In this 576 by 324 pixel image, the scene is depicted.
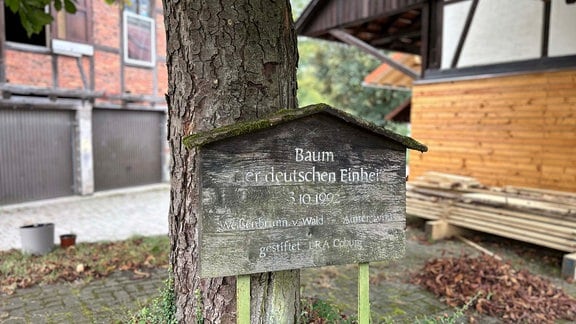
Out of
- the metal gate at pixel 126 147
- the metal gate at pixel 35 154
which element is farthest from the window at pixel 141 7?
the metal gate at pixel 35 154

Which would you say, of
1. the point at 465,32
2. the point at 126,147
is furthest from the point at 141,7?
the point at 465,32

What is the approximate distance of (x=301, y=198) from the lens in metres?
2.30

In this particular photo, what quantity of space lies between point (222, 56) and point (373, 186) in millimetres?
1200

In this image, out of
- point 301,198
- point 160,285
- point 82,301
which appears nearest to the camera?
point 301,198

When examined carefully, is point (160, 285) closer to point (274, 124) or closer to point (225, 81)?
point (225, 81)

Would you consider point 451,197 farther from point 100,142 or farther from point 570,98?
point 100,142

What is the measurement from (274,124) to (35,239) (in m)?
5.19

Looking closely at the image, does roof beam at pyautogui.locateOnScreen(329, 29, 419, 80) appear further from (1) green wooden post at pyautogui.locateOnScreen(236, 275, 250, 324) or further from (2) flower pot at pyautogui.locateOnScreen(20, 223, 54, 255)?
(1) green wooden post at pyautogui.locateOnScreen(236, 275, 250, 324)

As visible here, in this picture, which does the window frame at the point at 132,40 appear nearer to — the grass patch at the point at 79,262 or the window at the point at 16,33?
the window at the point at 16,33

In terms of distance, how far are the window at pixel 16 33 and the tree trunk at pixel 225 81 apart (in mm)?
9772

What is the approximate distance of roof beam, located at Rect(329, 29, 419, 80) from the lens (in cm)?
951

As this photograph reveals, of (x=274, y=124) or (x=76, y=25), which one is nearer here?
(x=274, y=124)

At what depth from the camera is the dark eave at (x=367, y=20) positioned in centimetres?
926

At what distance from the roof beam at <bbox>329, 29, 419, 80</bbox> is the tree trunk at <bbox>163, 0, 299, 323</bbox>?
729 cm
